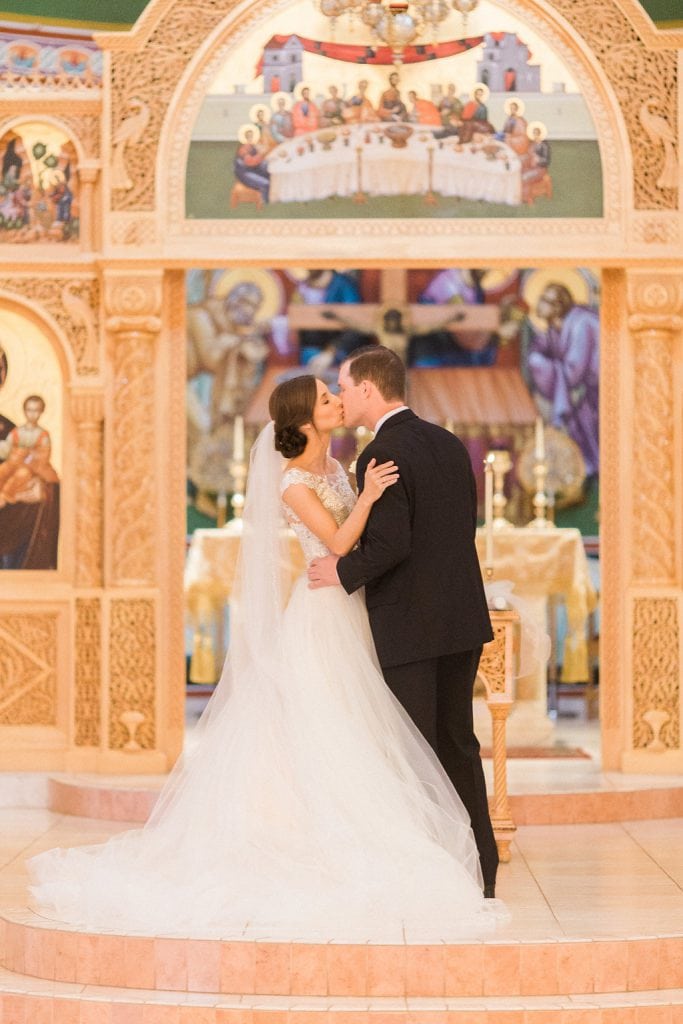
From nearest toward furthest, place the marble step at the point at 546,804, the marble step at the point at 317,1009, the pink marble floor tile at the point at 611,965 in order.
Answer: the marble step at the point at 317,1009
the pink marble floor tile at the point at 611,965
the marble step at the point at 546,804

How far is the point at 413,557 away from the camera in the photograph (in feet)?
17.6

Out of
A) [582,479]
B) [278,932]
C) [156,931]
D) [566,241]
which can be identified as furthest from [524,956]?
[582,479]

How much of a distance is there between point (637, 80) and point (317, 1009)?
5.67 meters

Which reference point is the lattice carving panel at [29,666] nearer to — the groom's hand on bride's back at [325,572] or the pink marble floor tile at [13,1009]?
the groom's hand on bride's back at [325,572]

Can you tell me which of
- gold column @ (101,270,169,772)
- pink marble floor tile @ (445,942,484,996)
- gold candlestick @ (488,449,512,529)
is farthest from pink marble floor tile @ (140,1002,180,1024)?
gold candlestick @ (488,449,512,529)

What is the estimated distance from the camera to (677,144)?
8375 millimetres

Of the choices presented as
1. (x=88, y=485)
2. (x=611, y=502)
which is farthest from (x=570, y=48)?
(x=88, y=485)

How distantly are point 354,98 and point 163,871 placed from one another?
15.8ft

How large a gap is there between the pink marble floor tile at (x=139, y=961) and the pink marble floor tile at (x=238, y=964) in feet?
0.77

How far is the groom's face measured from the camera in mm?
5383

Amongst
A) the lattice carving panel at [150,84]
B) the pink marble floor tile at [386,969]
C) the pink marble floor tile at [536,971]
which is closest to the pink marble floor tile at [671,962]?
the pink marble floor tile at [536,971]

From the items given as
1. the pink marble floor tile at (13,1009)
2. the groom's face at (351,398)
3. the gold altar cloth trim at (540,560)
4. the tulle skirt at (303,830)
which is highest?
the groom's face at (351,398)

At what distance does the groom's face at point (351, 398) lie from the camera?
5.38 m

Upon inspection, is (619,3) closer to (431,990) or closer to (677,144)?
(677,144)
